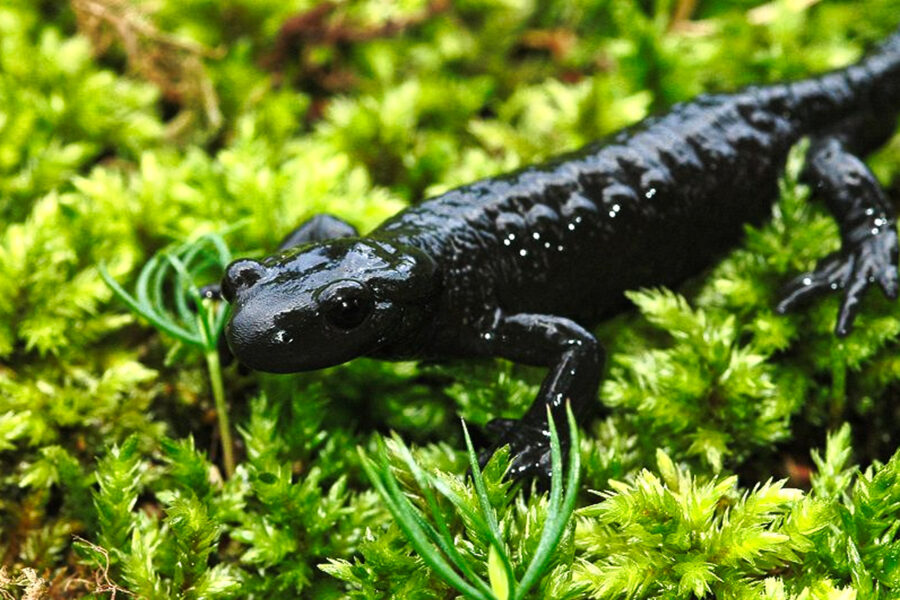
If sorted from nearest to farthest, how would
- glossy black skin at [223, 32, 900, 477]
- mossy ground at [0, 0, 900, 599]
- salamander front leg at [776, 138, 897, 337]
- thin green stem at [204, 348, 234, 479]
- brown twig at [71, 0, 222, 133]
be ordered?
mossy ground at [0, 0, 900, 599]
glossy black skin at [223, 32, 900, 477]
thin green stem at [204, 348, 234, 479]
salamander front leg at [776, 138, 897, 337]
brown twig at [71, 0, 222, 133]

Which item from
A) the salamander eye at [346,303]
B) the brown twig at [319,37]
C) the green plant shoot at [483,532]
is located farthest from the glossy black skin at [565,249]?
the brown twig at [319,37]

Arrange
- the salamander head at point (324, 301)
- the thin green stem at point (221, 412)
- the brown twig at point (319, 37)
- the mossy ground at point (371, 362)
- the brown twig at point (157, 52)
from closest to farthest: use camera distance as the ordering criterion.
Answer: the mossy ground at point (371, 362), the salamander head at point (324, 301), the thin green stem at point (221, 412), the brown twig at point (157, 52), the brown twig at point (319, 37)

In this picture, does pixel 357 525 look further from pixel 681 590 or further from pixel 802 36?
pixel 802 36

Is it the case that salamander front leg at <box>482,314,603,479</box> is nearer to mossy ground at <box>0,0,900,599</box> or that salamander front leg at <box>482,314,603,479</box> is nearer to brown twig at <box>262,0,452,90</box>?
mossy ground at <box>0,0,900,599</box>

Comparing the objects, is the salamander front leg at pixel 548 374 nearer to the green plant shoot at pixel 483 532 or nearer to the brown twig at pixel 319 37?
the green plant shoot at pixel 483 532

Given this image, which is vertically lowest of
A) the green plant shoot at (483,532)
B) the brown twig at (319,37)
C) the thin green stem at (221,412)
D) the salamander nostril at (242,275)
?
the thin green stem at (221,412)

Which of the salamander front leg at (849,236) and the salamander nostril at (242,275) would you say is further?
the salamander front leg at (849,236)

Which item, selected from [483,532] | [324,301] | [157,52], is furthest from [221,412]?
[157,52]

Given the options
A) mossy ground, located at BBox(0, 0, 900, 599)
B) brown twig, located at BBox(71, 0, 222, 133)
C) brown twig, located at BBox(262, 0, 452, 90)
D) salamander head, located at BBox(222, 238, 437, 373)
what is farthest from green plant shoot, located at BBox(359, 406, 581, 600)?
brown twig, located at BBox(262, 0, 452, 90)
